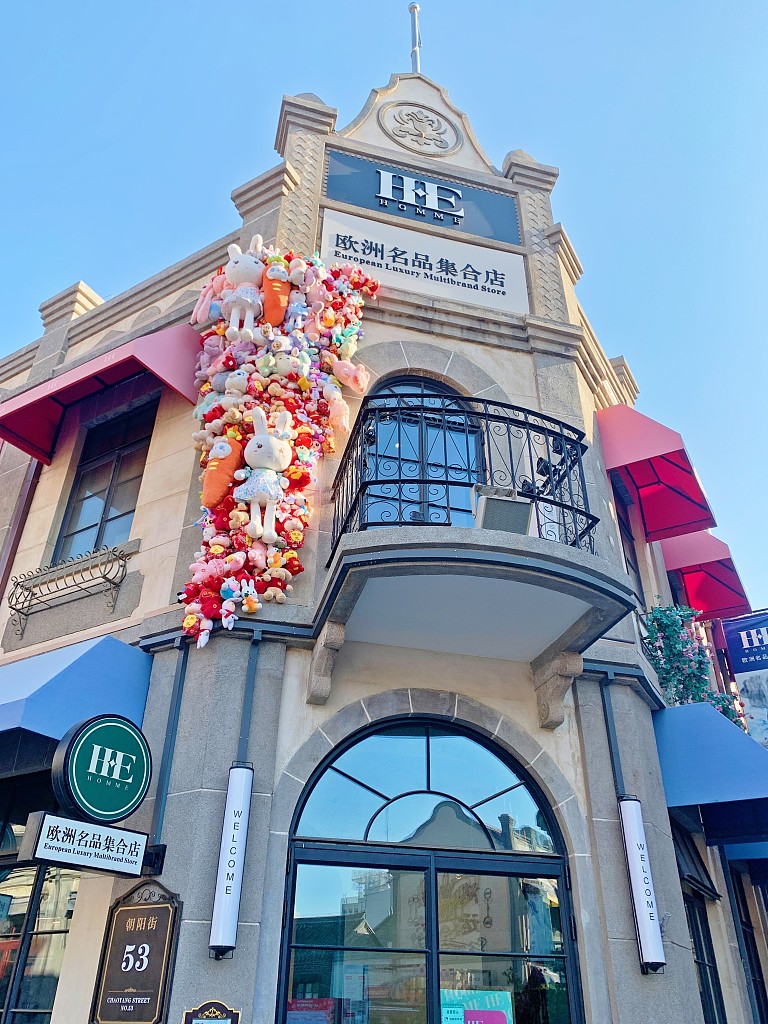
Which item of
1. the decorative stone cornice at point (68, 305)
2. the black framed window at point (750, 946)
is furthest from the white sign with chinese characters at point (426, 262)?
the black framed window at point (750, 946)

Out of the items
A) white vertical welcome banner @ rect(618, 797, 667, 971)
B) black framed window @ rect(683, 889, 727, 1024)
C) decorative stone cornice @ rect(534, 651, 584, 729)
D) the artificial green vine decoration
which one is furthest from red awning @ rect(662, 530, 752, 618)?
white vertical welcome banner @ rect(618, 797, 667, 971)

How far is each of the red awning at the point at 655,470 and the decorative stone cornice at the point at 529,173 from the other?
3.63 meters

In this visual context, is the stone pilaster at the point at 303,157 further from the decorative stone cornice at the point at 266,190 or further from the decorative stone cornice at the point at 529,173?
the decorative stone cornice at the point at 529,173

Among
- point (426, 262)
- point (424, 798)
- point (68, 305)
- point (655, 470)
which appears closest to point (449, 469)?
point (424, 798)

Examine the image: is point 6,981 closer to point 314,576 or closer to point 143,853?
point 143,853

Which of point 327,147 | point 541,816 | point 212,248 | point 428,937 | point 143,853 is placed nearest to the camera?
point 143,853

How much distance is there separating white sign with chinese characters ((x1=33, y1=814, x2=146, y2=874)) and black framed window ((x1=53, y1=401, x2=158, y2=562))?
371 centimetres

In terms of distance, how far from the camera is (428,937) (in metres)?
6.59

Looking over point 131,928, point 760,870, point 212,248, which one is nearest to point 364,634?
point 131,928

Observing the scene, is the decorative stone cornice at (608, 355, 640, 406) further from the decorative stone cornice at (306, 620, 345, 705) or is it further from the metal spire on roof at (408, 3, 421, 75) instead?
the decorative stone cornice at (306, 620, 345, 705)

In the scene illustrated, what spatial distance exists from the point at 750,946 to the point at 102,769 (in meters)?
9.89

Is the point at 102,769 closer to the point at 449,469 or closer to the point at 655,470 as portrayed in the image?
the point at 449,469

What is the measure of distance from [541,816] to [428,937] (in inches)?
58.3

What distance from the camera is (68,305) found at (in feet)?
38.8
